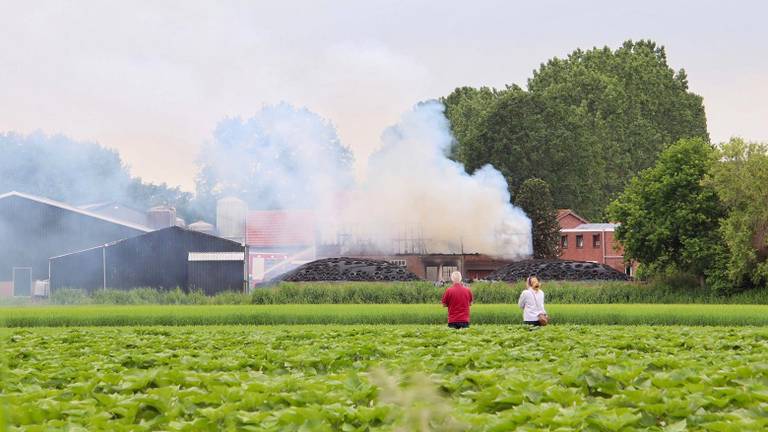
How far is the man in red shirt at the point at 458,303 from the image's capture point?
22.7 m

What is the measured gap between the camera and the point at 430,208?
202 feet

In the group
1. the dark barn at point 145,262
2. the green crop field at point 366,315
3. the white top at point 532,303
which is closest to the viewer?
the white top at point 532,303

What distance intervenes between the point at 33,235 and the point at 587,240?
43.1 m

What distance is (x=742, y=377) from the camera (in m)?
11.7

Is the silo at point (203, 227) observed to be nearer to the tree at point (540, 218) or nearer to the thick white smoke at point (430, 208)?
the thick white smoke at point (430, 208)

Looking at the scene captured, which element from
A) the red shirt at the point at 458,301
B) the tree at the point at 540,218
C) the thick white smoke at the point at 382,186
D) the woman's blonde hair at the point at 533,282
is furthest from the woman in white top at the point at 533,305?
the tree at the point at 540,218

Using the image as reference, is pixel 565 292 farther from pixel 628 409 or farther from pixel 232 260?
pixel 628 409

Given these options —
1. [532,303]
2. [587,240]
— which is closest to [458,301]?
[532,303]

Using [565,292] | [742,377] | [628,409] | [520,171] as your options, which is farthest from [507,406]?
[520,171]

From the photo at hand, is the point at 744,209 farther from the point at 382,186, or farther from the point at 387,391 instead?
the point at 387,391

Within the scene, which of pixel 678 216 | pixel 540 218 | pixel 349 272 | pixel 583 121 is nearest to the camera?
pixel 678 216

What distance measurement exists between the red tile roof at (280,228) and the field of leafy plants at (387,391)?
161 feet

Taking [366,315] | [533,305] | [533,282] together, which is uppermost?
[533,282]

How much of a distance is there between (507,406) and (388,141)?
54.8 meters
